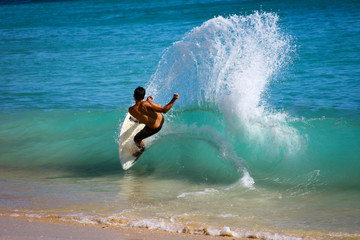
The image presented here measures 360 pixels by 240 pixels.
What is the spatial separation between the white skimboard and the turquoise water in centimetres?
22

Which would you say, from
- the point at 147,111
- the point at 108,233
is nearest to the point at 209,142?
the point at 147,111

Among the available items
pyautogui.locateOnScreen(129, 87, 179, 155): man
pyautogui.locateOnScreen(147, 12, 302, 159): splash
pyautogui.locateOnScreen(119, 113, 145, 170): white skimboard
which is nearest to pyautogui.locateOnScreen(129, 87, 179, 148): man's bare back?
pyautogui.locateOnScreen(129, 87, 179, 155): man

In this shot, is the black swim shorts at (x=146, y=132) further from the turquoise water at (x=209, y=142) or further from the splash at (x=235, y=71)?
the splash at (x=235, y=71)

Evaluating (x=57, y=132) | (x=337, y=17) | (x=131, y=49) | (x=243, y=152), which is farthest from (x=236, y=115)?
(x=337, y=17)

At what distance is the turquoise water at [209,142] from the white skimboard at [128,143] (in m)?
0.22

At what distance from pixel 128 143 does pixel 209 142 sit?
5.64ft

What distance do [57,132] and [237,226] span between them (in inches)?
271

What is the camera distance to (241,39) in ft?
28.6

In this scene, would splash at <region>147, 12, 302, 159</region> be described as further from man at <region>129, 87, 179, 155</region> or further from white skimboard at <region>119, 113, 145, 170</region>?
man at <region>129, 87, 179, 155</region>

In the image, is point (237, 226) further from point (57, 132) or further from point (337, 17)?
point (337, 17)

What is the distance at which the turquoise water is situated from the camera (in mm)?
5988

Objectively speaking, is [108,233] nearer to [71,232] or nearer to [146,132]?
[71,232]

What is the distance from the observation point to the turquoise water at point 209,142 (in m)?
5.99

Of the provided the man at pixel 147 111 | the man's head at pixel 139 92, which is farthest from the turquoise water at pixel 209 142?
the man's head at pixel 139 92
